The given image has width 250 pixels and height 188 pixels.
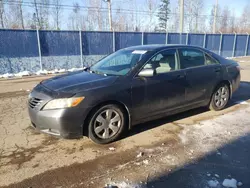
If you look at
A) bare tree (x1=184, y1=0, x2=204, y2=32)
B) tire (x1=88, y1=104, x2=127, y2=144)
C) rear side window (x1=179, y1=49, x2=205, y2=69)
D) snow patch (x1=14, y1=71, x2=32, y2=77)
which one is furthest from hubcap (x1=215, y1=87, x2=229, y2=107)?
bare tree (x1=184, y1=0, x2=204, y2=32)

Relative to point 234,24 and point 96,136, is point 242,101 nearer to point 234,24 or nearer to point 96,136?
point 96,136

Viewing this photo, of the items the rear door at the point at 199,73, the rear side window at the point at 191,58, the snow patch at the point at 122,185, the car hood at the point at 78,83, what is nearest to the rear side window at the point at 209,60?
the rear door at the point at 199,73

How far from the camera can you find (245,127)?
4301 mm

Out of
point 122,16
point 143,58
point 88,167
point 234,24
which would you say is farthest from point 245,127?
point 234,24

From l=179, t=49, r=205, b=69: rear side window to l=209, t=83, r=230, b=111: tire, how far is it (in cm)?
83

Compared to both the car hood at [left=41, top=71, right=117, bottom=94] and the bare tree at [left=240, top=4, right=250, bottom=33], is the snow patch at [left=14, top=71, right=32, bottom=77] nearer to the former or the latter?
the car hood at [left=41, top=71, right=117, bottom=94]

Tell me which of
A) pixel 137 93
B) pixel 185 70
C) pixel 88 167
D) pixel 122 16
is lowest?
pixel 88 167

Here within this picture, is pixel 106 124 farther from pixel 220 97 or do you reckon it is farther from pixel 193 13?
pixel 193 13

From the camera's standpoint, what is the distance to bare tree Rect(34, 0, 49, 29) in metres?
26.2

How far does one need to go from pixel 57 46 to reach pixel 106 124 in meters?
10.4

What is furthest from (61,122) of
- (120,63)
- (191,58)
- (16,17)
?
(16,17)

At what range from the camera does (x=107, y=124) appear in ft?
11.8

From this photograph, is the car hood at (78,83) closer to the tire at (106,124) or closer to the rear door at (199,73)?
the tire at (106,124)

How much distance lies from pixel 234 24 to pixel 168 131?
48.3 meters
